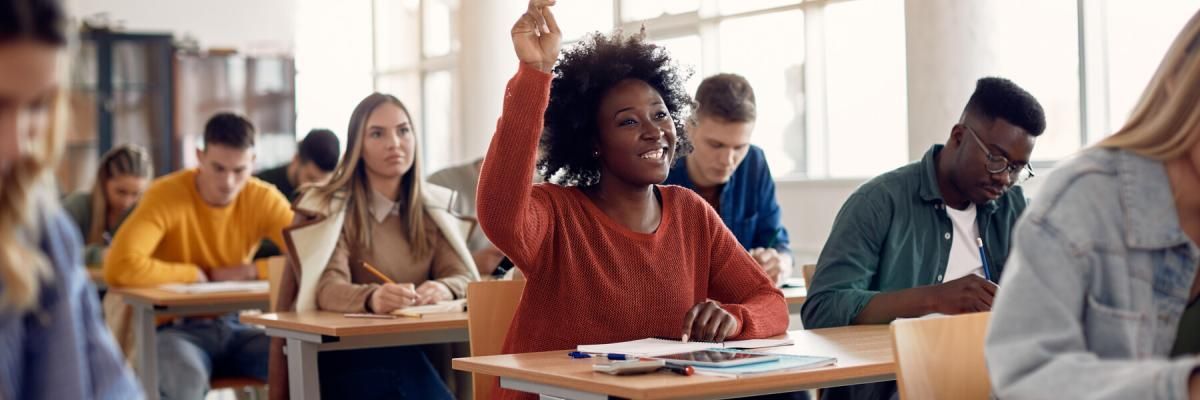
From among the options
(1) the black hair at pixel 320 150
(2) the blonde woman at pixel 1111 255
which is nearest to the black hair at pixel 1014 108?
(2) the blonde woman at pixel 1111 255

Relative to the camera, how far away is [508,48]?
Answer: 9.54 meters

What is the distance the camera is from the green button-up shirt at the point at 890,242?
294 centimetres

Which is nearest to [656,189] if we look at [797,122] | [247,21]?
[797,122]

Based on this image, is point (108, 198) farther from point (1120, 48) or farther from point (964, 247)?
point (1120, 48)

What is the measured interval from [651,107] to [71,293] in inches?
66.9

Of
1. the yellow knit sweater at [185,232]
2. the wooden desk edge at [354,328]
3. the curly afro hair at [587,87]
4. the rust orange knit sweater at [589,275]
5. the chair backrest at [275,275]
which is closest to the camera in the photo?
the rust orange knit sweater at [589,275]

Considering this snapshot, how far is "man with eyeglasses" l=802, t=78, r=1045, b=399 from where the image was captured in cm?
285

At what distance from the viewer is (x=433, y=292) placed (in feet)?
12.6

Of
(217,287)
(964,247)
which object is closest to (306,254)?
(217,287)

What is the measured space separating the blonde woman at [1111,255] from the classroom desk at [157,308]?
338 centimetres

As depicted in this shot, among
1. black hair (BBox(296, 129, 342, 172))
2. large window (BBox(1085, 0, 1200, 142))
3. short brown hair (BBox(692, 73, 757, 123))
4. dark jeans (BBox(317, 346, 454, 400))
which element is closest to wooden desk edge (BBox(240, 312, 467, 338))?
dark jeans (BBox(317, 346, 454, 400))

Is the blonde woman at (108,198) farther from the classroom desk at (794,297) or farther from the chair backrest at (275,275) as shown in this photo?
the classroom desk at (794,297)

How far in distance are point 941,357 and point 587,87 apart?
1068 mm

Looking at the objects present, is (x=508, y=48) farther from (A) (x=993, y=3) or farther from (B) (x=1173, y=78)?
(B) (x=1173, y=78)
